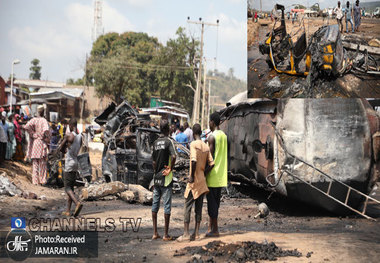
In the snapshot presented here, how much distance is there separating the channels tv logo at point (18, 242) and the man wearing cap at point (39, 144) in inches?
176

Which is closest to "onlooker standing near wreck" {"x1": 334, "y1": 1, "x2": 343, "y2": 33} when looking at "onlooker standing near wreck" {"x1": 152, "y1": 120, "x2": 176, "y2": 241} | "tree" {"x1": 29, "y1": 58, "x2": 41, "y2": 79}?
"onlooker standing near wreck" {"x1": 152, "y1": 120, "x2": 176, "y2": 241}

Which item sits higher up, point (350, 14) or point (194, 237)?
point (350, 14)

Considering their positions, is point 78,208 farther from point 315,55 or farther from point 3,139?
point 3,139

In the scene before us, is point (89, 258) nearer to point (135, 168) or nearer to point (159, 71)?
point (135, 168)

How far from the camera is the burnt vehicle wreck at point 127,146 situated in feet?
34.9

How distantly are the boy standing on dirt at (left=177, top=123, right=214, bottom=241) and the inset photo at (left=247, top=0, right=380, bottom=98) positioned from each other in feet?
7.37

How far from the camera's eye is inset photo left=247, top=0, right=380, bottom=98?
6785mm

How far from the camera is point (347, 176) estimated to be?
788cm

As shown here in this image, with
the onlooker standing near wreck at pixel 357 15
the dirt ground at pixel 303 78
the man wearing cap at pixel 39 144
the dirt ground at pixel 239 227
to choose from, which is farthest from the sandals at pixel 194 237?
the man wearing cap at pixel 39 144

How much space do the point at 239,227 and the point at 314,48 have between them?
3.38m

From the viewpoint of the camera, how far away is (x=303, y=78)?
25.0 feet

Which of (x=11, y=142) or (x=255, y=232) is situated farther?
→ (x=11, y=142)

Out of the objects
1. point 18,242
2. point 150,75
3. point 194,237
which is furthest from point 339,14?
point 150,75

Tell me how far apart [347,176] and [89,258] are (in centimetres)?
499
